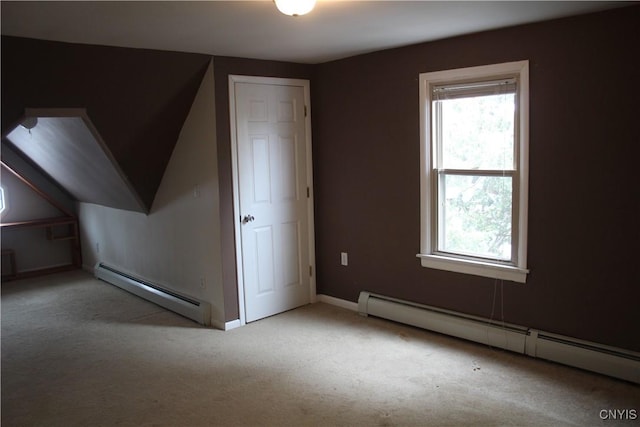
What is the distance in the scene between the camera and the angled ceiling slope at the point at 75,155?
3891mm

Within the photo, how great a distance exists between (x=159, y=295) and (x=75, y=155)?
58.7 inches

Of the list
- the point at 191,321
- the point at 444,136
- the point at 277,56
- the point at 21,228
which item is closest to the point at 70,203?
the point at 21,228

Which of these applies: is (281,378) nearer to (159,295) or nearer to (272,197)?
(272,197)

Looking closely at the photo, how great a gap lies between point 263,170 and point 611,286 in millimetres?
2737

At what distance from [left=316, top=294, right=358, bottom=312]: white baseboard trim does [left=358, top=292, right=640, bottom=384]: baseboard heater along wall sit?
17 cm

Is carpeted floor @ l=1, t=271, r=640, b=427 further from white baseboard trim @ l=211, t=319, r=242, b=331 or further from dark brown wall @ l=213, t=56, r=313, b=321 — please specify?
dark brown wall @ l=213, t=56, r=313, b=321

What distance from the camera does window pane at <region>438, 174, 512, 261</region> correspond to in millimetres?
3678

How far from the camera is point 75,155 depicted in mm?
4719

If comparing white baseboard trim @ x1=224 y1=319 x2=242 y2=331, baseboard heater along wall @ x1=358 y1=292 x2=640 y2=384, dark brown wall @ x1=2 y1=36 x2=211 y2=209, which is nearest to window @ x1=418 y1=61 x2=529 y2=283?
baseboard heater along wall @ x1=358 y1=292 x2=640 y2=384

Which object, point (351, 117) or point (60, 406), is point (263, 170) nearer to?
point (351, 117)

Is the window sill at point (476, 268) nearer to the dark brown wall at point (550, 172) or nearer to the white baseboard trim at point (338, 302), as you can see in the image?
the dark brown wall at point (550, 172)

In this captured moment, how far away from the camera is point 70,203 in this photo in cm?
674

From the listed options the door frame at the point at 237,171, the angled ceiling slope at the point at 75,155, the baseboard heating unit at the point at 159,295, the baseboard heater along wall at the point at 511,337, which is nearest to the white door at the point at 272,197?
the door frame at the point at 237,171

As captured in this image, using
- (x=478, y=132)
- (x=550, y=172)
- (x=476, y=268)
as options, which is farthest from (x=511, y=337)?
(x=478, y=132)
